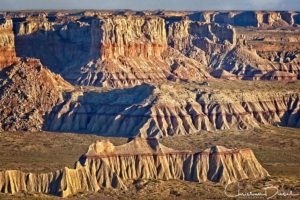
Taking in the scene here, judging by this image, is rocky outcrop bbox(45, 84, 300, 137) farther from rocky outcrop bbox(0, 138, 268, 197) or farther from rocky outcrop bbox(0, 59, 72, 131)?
rocky outcrop bbox(0, 138, 268, 197)

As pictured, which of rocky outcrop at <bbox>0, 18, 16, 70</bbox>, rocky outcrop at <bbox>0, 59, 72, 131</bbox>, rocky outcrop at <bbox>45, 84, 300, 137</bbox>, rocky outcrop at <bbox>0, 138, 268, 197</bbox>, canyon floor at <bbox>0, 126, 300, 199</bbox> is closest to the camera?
canyon floor at <bbox>0, 126, 300, 199</bbox>

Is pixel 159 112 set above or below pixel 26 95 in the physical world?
below

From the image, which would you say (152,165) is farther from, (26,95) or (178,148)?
(26,95)

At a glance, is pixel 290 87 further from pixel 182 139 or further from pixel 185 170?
pixel 185 170

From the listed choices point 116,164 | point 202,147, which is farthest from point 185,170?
point 202,147

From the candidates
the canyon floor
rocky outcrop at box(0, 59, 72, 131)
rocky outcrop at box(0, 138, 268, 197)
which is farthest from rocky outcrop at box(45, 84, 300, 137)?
rocky outcrop at box(0, 138, 268, 197)

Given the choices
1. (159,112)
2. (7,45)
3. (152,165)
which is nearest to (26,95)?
(159,112)
